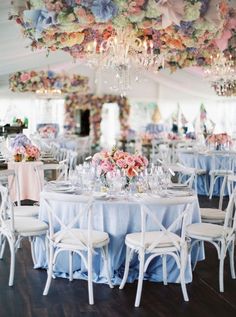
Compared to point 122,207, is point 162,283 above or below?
below

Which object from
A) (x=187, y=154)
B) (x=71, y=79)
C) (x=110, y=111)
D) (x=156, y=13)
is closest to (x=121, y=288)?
(x=156, y=13)

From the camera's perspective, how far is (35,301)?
171 inches

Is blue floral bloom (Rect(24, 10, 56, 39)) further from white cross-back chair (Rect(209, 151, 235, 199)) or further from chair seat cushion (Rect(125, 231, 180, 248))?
white cross-back chair (Rect(209, 151, 235, 199))

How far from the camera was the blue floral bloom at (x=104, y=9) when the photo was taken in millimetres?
4496

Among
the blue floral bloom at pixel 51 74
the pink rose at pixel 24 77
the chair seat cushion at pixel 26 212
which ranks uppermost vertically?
the blue floral bloom at pixel 51 74

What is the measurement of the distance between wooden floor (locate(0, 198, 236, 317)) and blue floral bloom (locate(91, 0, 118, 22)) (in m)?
2.28

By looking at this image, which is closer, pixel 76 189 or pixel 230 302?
pixel 230 302

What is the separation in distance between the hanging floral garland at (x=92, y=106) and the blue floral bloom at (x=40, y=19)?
1336cm

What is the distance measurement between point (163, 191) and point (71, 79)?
37.9 ft

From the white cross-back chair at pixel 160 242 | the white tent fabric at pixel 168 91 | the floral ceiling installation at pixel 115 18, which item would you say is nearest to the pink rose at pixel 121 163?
the white cross-back chair at pixel 160 242

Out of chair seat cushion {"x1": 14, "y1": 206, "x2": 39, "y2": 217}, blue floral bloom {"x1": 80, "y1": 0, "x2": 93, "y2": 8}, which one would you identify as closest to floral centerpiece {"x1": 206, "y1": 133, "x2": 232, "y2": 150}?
chair seat cushion {"x1": 14, "y1": 206, "x2": 39, "y2": 217}

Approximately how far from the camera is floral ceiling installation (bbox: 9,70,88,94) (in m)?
15.0

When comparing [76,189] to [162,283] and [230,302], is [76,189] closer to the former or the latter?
[162,283]

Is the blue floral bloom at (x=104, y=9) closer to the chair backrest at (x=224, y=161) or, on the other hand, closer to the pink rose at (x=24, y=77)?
the chair backrest at (x=224, y=161)
